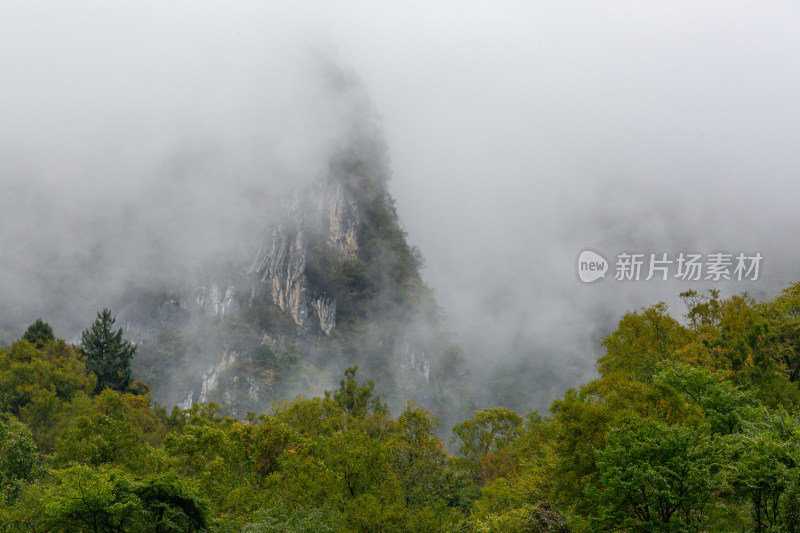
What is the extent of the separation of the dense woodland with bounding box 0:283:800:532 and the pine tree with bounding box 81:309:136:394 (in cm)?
1425

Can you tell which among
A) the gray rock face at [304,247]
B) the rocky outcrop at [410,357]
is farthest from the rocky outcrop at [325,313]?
the rocky outcrop at [410,357]

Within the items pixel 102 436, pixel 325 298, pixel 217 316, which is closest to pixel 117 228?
pixel 217 316

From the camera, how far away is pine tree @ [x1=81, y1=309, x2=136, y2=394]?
6384 centimetres

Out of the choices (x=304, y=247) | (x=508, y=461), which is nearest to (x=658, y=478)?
(x=508, y=461)

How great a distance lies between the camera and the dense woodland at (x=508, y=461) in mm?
19328

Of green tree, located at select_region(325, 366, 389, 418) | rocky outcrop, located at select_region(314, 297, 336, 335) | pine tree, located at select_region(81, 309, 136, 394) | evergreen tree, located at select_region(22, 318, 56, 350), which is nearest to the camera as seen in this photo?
green tree, located at select_region(325, 366, 389, 418)

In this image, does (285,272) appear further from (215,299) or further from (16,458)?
(16,458)

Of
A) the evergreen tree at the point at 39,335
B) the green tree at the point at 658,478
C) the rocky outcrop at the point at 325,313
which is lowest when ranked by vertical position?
the green tree at the point at 658,478

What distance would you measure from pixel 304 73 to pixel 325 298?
75553 mm

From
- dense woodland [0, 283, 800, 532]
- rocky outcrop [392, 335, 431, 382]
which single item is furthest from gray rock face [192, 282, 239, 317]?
dense woodland [0, 283, 800, 532]

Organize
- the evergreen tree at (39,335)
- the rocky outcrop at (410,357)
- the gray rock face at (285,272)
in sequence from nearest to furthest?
1. the evergreen tree at (39,335)
2. the gray rock face at (285,272)
3. the rocky outcrop at (410,357)

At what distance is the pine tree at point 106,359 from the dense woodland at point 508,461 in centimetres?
1425

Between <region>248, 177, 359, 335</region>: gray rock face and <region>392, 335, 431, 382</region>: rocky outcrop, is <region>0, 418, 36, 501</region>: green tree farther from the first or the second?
<region>392, 335, 431, 382</region>: rocky outcrop

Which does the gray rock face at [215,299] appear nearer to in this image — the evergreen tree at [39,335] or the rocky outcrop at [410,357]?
the rocky outcrop at [410,357]
